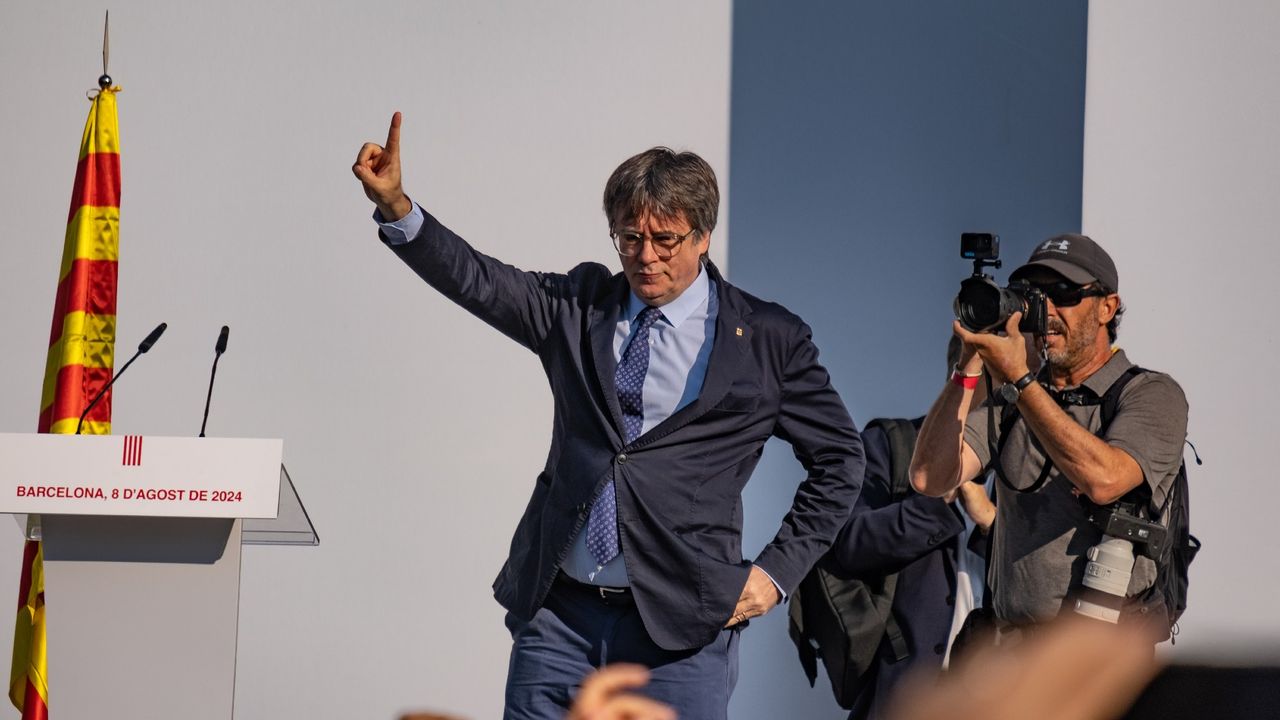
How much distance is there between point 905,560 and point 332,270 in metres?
1.66

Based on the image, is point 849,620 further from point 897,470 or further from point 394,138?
point 394,138

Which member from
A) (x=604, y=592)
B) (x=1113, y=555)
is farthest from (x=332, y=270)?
(x=1113, y=555)

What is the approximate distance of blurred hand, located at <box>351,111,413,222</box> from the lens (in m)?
2.07

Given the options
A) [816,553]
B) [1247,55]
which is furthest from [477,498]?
[1247,55]

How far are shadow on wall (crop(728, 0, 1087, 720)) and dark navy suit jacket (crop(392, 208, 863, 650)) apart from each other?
5.08 ft

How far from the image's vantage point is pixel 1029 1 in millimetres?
4062

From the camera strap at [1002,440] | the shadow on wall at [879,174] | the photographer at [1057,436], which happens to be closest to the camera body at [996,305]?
the photographer at [1057,436]

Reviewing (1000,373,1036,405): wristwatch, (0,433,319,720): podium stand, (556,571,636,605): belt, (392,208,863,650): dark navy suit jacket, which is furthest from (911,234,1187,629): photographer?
(0,433,319,720): podium stand

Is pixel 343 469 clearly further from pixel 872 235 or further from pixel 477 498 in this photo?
pixel 872 235

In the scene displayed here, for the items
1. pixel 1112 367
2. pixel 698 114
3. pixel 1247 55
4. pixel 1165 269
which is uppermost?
pixel 1247 55

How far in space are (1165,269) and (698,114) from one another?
1400 mm

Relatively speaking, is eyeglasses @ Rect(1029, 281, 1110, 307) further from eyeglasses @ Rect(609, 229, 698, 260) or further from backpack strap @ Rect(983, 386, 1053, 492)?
eyeglasses @ Rect(609, 229, 698, 260)

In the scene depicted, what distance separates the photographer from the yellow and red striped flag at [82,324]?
297 centimetres

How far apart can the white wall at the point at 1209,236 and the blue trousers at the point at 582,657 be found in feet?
7.29
